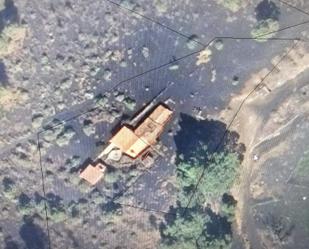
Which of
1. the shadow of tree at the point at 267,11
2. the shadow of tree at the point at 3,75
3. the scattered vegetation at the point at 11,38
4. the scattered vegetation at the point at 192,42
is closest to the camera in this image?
the shadow of tree at the point at 267,11

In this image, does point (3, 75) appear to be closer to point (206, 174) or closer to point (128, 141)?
point (128, 141)

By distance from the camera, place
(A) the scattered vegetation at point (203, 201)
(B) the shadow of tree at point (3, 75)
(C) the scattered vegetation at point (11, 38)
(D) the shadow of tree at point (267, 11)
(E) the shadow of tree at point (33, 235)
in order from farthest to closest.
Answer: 1. (E) the shadow of tree at point (33, 235)
2. (B) the shadow of tree at point (3, 75)
3. (C) the scattered vegetation at point (11, 38)
4. (D) the shadow of tree at point (267, 11)
5. (A) the scattered vegetation at point (203, 201)

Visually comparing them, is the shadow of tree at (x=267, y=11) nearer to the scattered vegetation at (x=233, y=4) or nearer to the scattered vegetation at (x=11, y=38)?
the scattered vegetation at (x=233, y=4)

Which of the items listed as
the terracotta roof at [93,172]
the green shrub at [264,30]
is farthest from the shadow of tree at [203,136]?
the green shrub at [264,30]

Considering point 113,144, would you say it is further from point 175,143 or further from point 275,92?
point 275,92

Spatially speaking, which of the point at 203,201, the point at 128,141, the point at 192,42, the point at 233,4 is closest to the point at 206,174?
the point at 203,201

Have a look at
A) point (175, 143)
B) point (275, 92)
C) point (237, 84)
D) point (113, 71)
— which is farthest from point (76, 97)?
point (275, 92)

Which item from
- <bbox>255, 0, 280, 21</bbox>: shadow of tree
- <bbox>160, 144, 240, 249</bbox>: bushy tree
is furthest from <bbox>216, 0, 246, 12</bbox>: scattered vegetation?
<bbox>160, 144, 240, 249</bbox>: bushy tree
